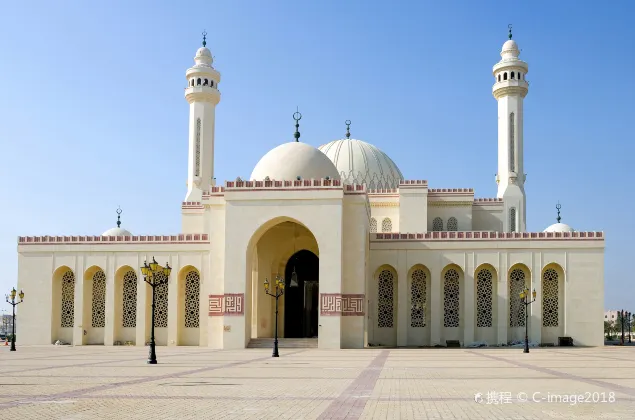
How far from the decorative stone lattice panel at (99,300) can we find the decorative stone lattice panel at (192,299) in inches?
150

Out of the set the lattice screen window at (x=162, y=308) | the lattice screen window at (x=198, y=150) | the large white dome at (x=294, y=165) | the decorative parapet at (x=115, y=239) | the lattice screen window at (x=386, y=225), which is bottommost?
the lattice screen window at (x=162, y=308)

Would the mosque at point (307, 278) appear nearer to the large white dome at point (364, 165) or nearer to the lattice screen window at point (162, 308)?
the lattice screen window at point (162, 308)

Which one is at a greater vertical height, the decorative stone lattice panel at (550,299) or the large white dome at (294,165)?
the large white dome at (294,165)

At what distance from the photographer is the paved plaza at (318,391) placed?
32.0 ft

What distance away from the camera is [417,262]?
107ft

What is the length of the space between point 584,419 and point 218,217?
76.8 ft

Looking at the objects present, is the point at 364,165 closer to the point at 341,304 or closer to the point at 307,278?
the point at 307,278

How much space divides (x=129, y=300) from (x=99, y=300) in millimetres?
1425

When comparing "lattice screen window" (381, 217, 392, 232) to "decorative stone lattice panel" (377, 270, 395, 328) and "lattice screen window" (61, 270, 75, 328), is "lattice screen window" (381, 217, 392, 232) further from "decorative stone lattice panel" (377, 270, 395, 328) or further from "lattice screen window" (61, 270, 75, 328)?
"lattice screen window" (61, 270, 75, 328)

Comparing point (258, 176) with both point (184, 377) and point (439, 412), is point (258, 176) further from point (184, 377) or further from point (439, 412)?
point (439, 412)

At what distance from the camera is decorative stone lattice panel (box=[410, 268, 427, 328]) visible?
1294 inches

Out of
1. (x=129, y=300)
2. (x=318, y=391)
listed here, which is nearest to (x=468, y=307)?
(x=129, y=300)

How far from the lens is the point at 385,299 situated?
109 ft

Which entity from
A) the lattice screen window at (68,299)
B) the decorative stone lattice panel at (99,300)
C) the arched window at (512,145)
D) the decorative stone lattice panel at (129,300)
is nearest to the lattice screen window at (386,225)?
the arched window at (512,145)
